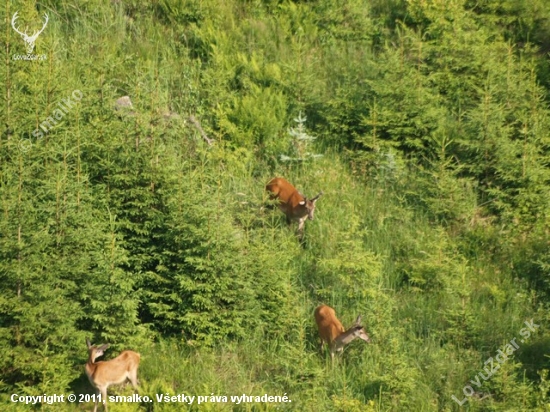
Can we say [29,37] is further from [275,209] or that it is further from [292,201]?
[292,201]

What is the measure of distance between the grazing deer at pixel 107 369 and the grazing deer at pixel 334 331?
242 centimetres

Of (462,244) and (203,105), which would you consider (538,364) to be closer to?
(462,244)

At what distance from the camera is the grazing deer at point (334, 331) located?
39.5ft

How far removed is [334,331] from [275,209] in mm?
2913

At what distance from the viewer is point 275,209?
14625 millimetres

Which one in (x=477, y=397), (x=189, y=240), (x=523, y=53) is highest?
(x=523, y=53)

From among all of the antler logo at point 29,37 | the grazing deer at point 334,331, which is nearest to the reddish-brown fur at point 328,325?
the grazing deer at point 334,331

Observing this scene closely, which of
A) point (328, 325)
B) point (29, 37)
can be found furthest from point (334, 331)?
point (29, 37)

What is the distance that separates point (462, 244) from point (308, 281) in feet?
7.92

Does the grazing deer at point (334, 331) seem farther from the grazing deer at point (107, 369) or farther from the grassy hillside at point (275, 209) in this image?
the grazing deer at point (107, 369)

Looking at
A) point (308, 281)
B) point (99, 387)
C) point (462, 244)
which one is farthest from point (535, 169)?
point (99, 387)

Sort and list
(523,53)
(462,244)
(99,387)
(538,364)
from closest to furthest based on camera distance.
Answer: (99,387) < (538,364) < (462,244) < (523,53)

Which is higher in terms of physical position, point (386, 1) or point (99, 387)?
point (386, 1)

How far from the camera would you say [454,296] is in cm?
1338
